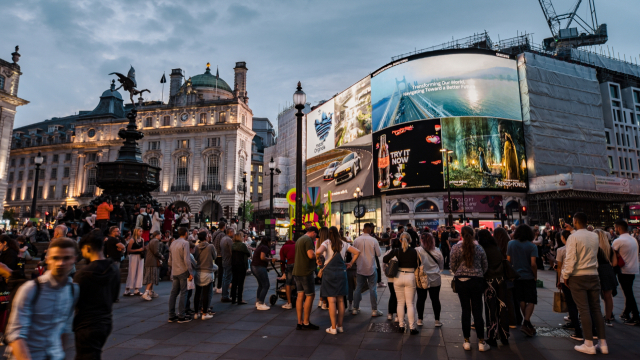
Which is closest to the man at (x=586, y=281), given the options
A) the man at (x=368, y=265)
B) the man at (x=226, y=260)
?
the man at (x=368, y=265)

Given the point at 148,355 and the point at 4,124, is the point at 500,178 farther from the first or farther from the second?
the point at 4,124

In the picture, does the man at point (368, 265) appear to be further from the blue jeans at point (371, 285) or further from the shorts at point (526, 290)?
the shorts at point (526, 290)

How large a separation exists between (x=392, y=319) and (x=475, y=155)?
3738 centimetres

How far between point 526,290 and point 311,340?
3.81 meters

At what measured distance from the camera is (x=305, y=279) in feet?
22.1

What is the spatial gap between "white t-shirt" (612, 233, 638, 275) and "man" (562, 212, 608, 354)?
2209 millimetres

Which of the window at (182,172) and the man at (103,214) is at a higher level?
the window at (182,172)

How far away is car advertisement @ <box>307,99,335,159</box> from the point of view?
2195 inches

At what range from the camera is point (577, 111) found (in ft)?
147

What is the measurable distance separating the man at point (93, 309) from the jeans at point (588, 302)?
6284 millimetres

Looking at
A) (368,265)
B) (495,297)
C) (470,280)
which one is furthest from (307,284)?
→ (495,297)

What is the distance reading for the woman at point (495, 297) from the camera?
588 centimetres

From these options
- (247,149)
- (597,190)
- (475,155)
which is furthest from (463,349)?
(247,149)

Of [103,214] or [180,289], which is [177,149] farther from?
[180,289]
